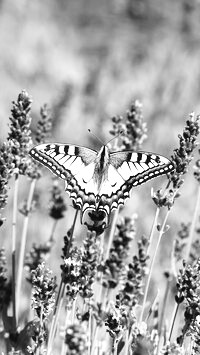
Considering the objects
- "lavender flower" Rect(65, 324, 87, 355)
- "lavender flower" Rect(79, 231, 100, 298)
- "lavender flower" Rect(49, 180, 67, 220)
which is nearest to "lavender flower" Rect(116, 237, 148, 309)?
"lavender flower" Rect(79, 231, 100, 298)

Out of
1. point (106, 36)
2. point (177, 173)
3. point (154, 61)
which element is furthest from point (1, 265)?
point (106, 36)

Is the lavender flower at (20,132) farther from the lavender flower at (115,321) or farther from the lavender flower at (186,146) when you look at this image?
the lavender flower at (115,321)

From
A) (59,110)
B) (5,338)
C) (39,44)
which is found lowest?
(5,338)

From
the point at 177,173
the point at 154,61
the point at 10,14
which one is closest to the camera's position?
the point at 177,173

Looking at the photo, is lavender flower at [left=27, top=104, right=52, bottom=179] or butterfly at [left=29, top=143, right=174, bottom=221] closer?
butterfly at [left=29, top=143, right=174, bottom=221]

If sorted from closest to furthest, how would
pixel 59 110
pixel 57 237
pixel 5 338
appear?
pixel 5 338, pixel 59 110, pixel 57 237

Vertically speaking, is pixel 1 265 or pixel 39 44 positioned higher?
pixel 39 44

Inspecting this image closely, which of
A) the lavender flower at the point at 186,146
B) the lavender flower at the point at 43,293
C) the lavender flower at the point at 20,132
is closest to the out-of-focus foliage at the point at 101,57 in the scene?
the lavender flower at the point at 20,132

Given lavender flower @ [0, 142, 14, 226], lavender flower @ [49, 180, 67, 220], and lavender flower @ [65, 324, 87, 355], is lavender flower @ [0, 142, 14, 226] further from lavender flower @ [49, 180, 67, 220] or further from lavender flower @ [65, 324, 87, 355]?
lavender flower @ [49, 180, 67, 220]

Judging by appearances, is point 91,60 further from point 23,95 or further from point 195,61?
point 23,95
